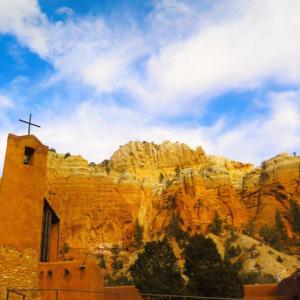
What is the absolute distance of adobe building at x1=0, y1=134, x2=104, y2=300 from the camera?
2005cm

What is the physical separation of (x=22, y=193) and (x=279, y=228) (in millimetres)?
52643

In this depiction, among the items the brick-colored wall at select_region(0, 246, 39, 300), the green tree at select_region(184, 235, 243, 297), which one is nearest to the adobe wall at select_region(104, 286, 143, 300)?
the brick-colored wall at select_region(0, 246, 39, 300)

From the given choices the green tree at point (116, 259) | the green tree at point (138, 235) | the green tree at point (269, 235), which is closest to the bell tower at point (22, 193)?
the green tree at point (116, 259)

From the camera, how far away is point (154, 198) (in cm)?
8075

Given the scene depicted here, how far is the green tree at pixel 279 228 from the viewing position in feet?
210

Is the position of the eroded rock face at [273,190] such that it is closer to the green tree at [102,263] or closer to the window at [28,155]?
the green tree at [102,263]

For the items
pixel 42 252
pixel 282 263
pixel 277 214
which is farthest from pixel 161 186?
pixel 42 252

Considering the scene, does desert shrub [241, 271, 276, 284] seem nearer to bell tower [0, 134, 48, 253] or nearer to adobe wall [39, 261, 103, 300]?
adobe wall [39, 261, 103, 300]

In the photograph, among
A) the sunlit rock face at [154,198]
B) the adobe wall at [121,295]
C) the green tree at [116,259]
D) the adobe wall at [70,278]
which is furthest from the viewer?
the sunlit rock face at [154,198]

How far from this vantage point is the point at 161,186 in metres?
82.2

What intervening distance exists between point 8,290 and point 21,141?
7356 millimetres

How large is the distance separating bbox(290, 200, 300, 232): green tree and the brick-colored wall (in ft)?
172

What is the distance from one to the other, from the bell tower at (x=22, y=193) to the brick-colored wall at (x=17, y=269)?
32cm

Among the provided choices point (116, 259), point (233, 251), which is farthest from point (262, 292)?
point (116, 259)
